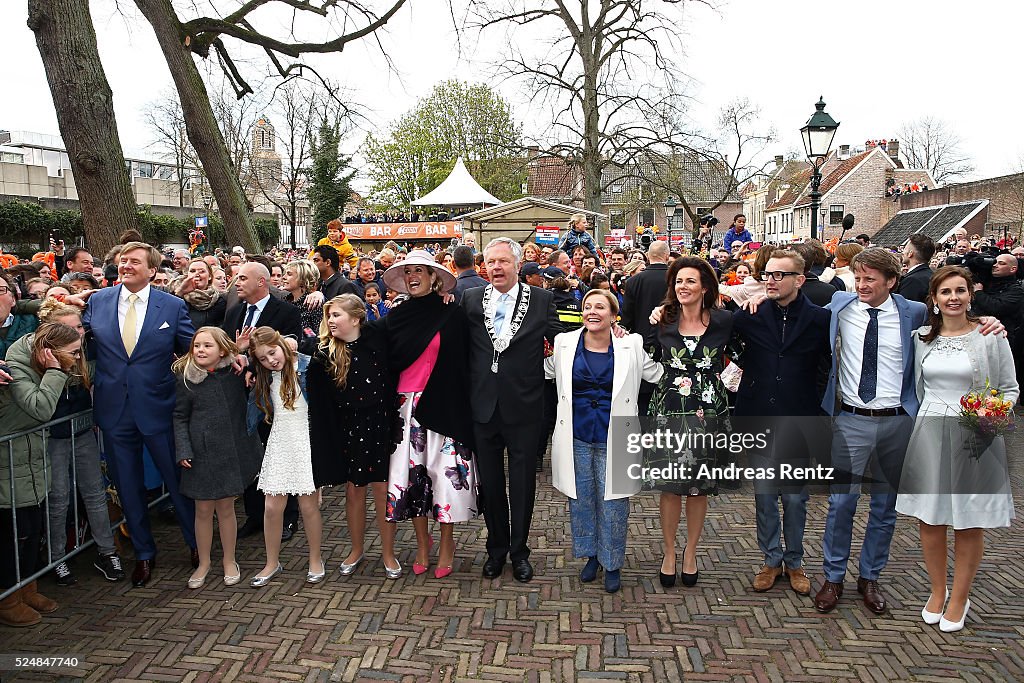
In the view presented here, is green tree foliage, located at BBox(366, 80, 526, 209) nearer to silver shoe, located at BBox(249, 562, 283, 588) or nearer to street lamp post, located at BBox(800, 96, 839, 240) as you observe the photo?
street lamp post, located at BBox(800, 96, 839, 240)

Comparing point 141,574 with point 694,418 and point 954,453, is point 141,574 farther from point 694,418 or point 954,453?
point 954,453

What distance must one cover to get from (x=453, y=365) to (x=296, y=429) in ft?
3.50

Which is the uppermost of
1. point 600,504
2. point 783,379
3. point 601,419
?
point 783,379

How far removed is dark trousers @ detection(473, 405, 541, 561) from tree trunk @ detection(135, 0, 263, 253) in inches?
389

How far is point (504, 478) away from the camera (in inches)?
181

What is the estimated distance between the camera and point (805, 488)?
431cm

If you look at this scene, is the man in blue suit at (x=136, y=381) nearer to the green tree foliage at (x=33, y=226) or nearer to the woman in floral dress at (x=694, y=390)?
the woman in floral dress at (x=694, y=390)

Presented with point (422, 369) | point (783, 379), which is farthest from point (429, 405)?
point (783, 379)

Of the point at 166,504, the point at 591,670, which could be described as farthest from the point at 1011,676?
the point at 166,504

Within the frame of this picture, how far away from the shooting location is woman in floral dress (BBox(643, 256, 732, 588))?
424cm

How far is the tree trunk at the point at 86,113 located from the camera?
26.7 feet

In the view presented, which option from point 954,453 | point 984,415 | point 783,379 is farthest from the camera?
point 783,379

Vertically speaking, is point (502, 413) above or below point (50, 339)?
below

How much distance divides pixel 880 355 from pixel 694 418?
109cm
